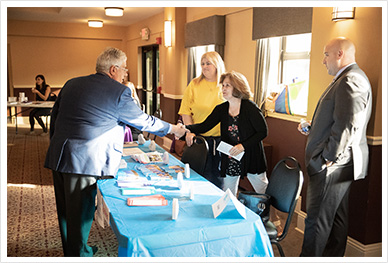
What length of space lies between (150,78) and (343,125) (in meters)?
8.28

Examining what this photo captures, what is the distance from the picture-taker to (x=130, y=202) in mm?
2094

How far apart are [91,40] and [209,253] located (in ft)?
36.1

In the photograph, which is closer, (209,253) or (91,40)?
(209,253)

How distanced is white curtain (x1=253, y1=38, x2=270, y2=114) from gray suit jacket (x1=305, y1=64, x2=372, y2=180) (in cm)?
199

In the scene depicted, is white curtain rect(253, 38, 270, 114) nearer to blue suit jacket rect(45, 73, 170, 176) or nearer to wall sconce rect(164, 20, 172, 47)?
blue suit jacket rect(45, 73, 170, 176)

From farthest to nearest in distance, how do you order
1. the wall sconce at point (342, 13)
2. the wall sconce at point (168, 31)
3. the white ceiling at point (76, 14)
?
the white ceiling at point (76, 14)
the wall sconce at point (168, 31)
the wall sconce at point (342, 13)

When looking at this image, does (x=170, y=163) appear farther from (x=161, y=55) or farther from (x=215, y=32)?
(x=161, y=55)

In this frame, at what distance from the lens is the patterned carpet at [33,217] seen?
10.1ft

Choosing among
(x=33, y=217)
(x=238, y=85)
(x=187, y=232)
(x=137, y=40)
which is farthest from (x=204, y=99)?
(x=137, y=40)

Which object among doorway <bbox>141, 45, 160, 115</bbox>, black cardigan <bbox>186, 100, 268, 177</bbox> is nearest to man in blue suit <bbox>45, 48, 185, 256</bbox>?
black cardigan <bbox>186, 100, 268, 177</bbox>

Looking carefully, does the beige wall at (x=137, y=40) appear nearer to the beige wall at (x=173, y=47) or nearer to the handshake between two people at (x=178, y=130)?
the beige wall at (x=173, y=47)

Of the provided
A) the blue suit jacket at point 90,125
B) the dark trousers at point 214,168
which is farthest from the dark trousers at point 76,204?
the dark trousers at point 214,168

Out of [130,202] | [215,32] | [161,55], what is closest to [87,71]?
[161,55]

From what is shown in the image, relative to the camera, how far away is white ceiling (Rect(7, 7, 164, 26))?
8648 mm
